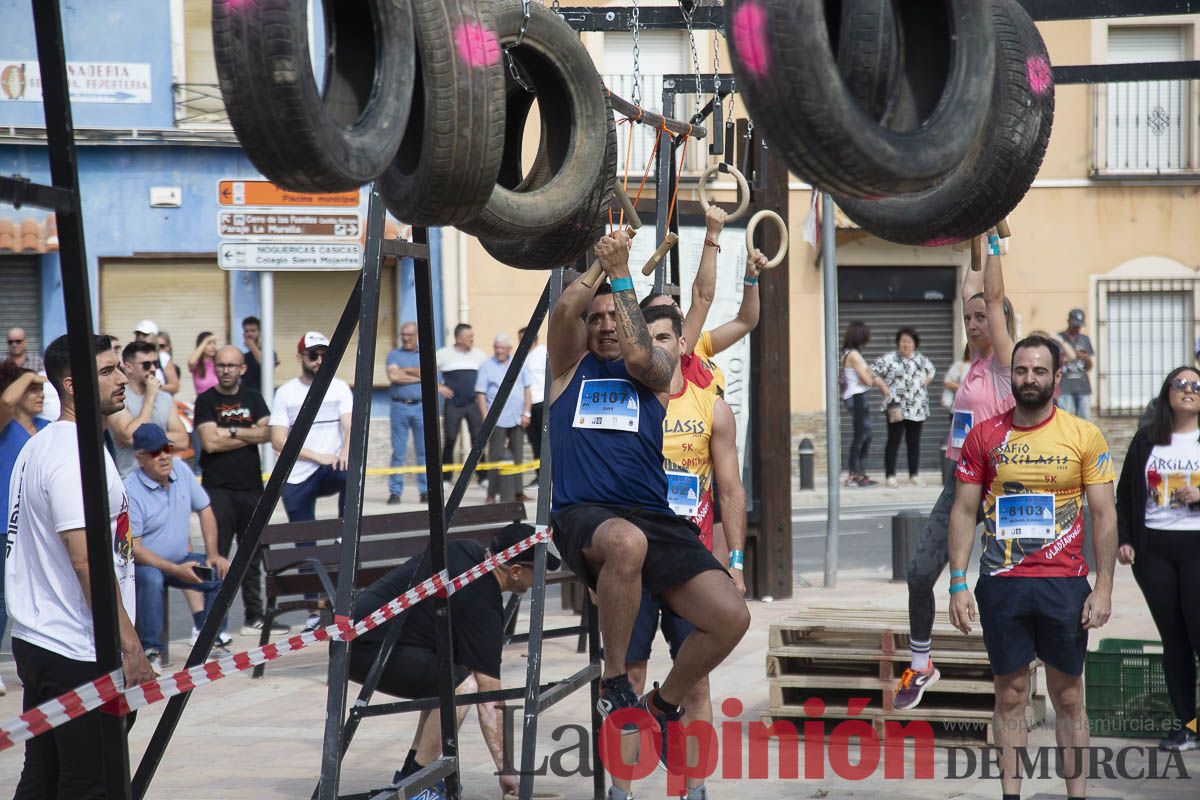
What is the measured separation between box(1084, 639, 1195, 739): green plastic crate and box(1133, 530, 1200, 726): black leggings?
19 cm

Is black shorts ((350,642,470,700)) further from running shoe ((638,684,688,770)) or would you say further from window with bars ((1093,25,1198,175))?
window with bars ((1093,25,1198,175))

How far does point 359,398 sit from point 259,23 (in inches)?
79.7

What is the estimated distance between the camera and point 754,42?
302 cm

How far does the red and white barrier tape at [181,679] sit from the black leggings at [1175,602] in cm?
297

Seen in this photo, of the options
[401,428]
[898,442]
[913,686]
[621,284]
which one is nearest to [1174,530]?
[913,686]

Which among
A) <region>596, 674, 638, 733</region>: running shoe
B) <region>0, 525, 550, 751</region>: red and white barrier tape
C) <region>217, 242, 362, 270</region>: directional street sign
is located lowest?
<region>596, 674, 638, 733</region>: running shoe

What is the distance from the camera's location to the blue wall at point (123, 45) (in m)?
20.7

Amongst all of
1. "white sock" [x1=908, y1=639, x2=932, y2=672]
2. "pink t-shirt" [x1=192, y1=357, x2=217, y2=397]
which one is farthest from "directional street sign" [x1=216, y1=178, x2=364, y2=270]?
"white sock" [x1=908, y1=639, x2=932, y2=672]

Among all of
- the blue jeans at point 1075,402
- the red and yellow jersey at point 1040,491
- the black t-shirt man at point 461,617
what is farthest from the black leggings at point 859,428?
the black t-shirt man at point 461,617

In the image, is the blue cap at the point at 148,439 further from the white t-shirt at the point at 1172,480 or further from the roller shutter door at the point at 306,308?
the roller shutter door at the point at 306,308

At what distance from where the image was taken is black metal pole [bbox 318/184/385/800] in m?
4.75

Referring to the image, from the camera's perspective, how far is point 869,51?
10.8 ft

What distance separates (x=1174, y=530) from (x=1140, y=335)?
18.5 m

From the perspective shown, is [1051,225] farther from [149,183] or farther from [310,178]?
[310,178]
